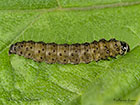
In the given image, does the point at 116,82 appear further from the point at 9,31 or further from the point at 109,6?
the point at 9,31

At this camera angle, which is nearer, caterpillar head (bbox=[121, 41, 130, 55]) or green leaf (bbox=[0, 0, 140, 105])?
green leaf (bbox=[0, 0, 140, 105])

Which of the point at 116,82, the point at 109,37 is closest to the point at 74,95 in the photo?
Answer: the point at 116,82

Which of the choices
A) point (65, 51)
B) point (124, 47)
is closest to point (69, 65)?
point (65, 51)

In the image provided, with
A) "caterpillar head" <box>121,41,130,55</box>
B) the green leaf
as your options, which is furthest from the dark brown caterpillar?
the green leaf

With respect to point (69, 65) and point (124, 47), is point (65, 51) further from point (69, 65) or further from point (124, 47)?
point (124, 47)

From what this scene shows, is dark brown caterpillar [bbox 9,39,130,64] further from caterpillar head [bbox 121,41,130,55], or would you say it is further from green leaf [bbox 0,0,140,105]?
green leaf [bbox 0,0,140,105]
